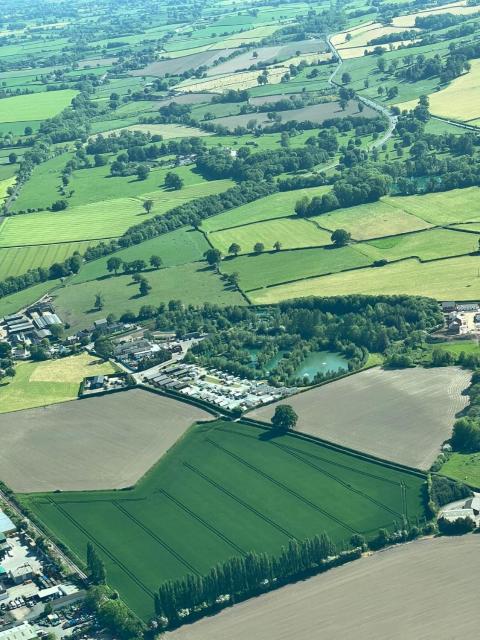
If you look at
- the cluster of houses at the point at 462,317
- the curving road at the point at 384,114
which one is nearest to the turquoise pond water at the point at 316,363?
the cluster of houses at the point at 462,317

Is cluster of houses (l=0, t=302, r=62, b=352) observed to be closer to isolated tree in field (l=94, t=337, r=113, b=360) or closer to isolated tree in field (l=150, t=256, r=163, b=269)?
isolated tree in field (l=94, t=337, r=113, b=360)

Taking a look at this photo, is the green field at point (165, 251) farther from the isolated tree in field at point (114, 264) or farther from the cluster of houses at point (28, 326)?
the cluster of houses at point (28, 326)

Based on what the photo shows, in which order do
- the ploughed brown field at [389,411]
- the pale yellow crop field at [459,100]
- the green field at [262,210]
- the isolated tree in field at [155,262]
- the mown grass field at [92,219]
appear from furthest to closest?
1. the pale yellow crop field at [459,100]
2. the mown grass field at [92,219]
3. the green field at [262,210]
4. the isolated tree in field at [155,262]
5. the ploughed brown field at [389,411]

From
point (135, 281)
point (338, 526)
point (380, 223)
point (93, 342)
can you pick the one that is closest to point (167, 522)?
point (338, 526)

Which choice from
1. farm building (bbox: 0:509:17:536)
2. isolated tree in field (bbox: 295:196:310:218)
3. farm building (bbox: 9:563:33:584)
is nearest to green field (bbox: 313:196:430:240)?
isolated tree in field (bbox: 295:196:310:218)

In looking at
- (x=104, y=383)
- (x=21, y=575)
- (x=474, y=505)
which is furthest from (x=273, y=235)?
(x=21, y=575)

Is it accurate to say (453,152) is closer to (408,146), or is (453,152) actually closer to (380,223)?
(408,146)
